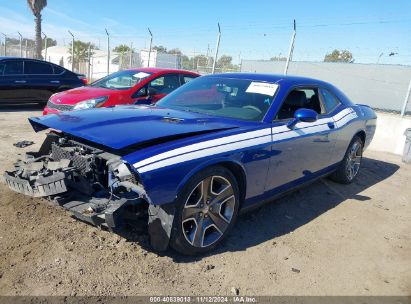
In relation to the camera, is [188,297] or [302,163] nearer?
[188,297]

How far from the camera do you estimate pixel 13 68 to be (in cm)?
1030

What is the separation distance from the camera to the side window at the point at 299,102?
4098 millimetres

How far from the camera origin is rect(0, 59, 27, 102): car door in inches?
395

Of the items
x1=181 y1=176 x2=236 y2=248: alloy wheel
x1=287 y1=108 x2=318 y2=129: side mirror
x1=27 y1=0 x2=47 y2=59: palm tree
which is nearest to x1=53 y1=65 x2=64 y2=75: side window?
x1=287 y1=108 x2=318 y2=129: side mirror

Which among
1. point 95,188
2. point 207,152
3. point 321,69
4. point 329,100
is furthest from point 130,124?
point 321,69

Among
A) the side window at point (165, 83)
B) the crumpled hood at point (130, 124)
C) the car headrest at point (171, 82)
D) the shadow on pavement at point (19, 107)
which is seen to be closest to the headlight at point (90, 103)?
the side window at point (165, 83)

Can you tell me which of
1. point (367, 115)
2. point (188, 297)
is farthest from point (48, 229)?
point (367, 115)

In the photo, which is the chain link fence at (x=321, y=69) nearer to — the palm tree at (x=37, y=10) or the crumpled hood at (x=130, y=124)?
the palm tree at (x=37, y=10)

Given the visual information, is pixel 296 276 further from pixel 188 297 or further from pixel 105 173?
pixel 105 173

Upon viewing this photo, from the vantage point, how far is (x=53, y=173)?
313 cm

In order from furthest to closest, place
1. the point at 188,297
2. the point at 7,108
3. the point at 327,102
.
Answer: the point at 7,108
the point at 327,102
the point at 188,297

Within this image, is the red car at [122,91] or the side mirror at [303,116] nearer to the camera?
the side mirror at [303,116]

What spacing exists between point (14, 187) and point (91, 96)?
4235mm

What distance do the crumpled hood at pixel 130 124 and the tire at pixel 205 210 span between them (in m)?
0.43
